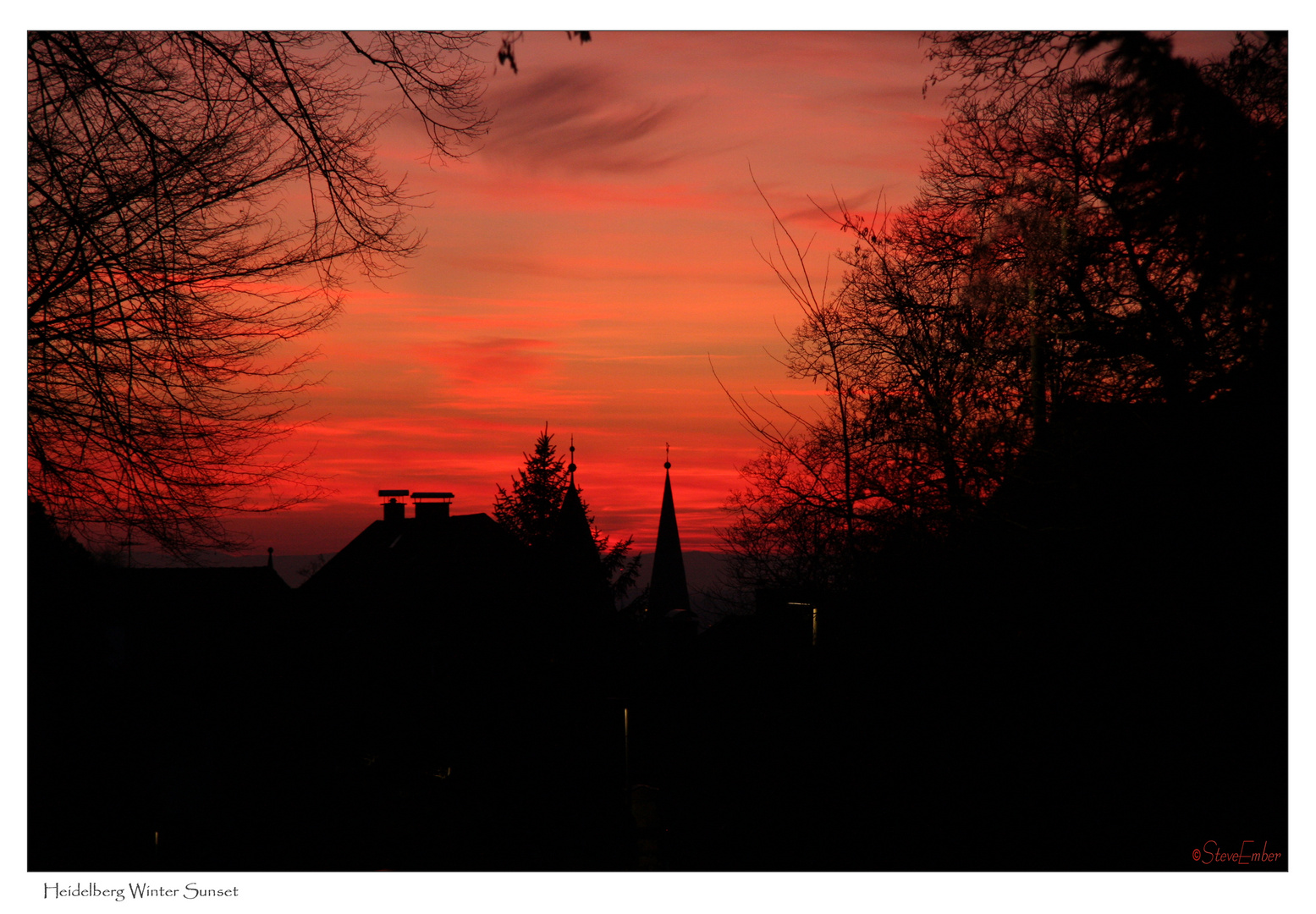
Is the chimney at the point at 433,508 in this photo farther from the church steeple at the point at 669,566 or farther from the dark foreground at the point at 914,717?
the church steeple at the point at 669,566

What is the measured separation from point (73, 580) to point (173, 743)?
278cm

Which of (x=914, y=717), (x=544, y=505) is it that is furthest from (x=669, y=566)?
(x=914, y=717)

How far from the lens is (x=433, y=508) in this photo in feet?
77.3

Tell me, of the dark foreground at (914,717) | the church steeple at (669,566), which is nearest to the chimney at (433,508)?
→ the dark foreground at (914,717)

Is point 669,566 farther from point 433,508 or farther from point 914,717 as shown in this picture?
point 914,717

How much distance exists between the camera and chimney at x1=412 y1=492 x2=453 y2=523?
75.0 feet

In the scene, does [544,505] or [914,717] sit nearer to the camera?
[914,717]

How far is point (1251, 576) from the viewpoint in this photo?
6.05 metres

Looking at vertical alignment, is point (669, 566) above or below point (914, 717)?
below

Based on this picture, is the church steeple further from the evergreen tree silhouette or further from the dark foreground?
the dark foreground

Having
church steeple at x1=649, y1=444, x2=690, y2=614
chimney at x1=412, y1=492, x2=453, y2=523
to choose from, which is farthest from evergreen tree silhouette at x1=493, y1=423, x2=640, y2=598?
chimney at x1=412, y1=492, x2=453, y2=523

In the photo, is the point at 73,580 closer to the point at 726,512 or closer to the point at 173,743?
the point at 173,743

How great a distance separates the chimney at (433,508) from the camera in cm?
2286

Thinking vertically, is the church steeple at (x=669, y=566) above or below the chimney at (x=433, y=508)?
below
